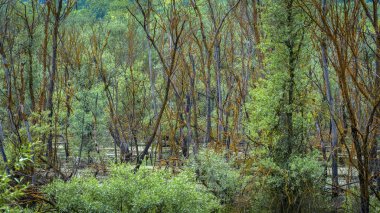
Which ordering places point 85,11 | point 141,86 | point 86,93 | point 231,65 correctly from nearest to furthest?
1. point 86,93
2. point 231,65
3. point 141,86
4. point 85,11

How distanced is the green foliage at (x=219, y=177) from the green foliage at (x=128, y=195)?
268 centimetres

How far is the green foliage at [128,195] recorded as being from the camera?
33.5 ft

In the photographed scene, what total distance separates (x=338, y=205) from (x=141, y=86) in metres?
17.8

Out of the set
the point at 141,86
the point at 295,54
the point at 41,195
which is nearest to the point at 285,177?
the point at 295,54

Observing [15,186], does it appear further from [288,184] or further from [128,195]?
[288,184]

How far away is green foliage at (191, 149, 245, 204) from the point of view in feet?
43.9

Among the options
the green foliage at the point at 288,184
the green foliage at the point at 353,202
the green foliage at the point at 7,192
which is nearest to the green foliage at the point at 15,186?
the green foliage at the point at 7,192

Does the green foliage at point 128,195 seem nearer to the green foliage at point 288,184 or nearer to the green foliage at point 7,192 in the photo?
the green foliage at point 7,192

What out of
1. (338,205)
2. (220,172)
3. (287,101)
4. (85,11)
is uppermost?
(85,11)

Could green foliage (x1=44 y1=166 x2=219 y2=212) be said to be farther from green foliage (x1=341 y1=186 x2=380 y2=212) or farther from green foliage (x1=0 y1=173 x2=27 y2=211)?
green foliage (x1=341 y1=186 x2=380 y2=212)

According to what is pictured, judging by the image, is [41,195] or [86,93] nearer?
[41,195]

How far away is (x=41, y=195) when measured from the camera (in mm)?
11266

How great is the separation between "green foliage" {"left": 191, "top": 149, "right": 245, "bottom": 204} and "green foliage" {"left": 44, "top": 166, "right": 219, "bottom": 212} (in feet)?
8.79

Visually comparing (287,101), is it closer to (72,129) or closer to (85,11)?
(72,129)
